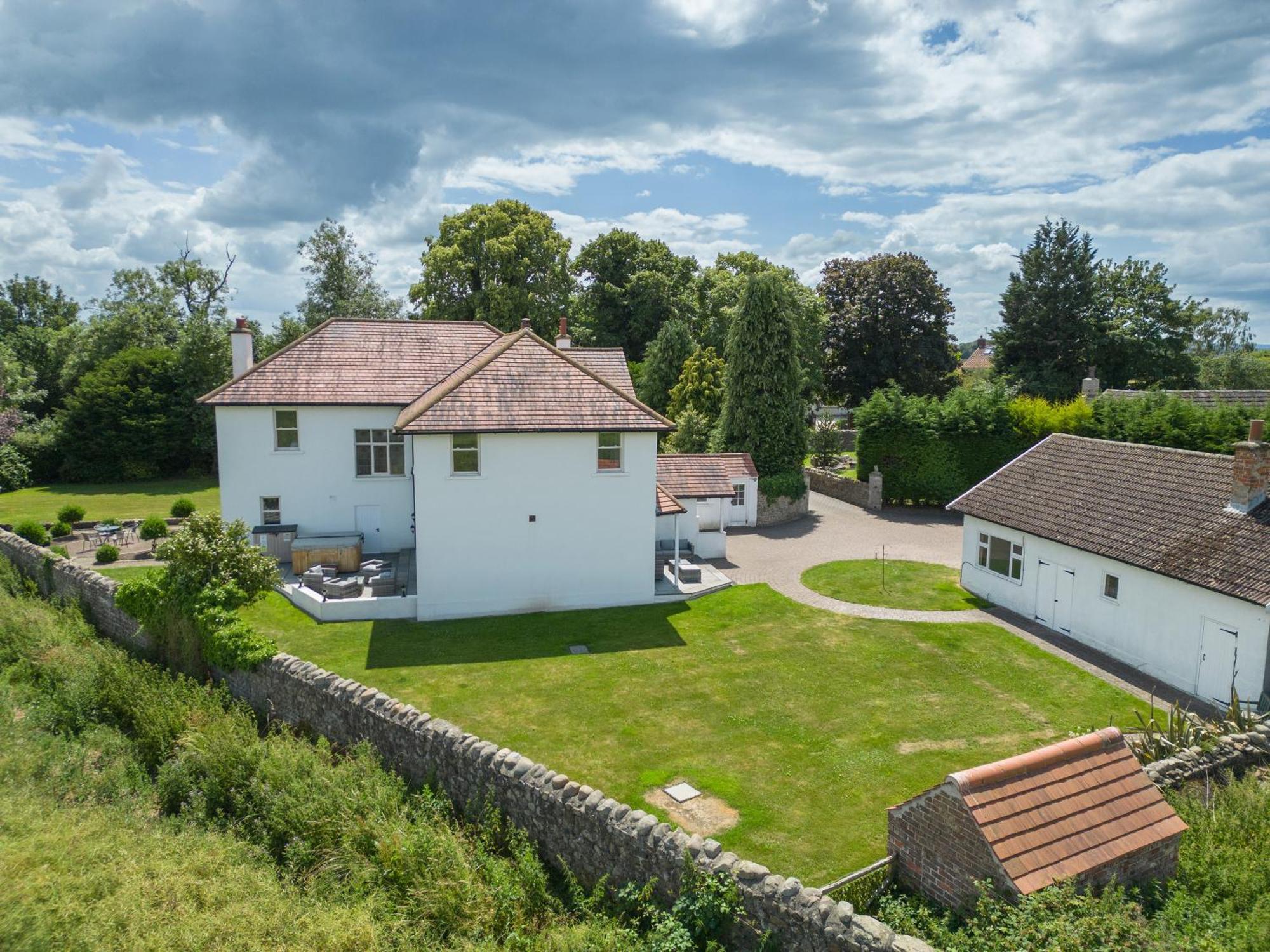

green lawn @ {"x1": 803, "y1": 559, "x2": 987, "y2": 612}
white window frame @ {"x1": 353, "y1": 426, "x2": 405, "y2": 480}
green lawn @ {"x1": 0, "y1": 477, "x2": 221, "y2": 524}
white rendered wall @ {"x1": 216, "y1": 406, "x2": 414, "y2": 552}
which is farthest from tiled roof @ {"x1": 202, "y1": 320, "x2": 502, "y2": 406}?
green lawn @ {"x1": 803, "y1": 559, "x2": 987, "y2": 612}

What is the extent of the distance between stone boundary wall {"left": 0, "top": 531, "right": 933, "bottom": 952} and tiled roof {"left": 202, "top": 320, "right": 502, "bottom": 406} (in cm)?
1114

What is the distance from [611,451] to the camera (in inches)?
893

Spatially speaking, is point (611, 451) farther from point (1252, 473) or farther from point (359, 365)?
point (1252, 473)

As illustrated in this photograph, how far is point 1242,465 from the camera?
1852 cm

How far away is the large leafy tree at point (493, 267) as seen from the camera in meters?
52.4

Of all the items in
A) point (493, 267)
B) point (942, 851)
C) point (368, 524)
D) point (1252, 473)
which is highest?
point (493, 267)

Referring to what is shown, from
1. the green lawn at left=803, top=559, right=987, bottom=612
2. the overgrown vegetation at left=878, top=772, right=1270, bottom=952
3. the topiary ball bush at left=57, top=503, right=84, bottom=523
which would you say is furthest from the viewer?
the topiary ball bush at left=57, top=503, right=84, bottom=523

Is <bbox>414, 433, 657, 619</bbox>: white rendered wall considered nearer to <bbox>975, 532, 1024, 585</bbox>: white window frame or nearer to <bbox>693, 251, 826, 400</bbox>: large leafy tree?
<bbox>975, 532, 1024, 585</bbox>: white window frame

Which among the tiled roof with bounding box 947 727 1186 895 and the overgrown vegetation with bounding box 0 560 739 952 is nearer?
the tiled roof with bounding box 947 727 1186 895

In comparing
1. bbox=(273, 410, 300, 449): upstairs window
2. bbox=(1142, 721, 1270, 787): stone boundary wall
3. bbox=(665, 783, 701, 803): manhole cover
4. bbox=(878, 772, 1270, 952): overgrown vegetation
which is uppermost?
bbox=(273, 410, 300, 449): upstairs window

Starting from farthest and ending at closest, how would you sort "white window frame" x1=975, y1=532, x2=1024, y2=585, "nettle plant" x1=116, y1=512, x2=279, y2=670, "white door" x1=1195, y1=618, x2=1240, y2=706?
"white window frame" x1=975, y1=532, x2=1024, y2=585 < "nettle plant" x1=116, y1=512, x2=279, y2=670 < "white door" x1=1195, y1=618, x2=1240, y2=706

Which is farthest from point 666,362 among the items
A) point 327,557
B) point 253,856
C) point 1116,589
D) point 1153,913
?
point 1153,913

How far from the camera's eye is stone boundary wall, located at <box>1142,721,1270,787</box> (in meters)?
A: 12.2

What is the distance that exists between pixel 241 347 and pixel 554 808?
923 inches
